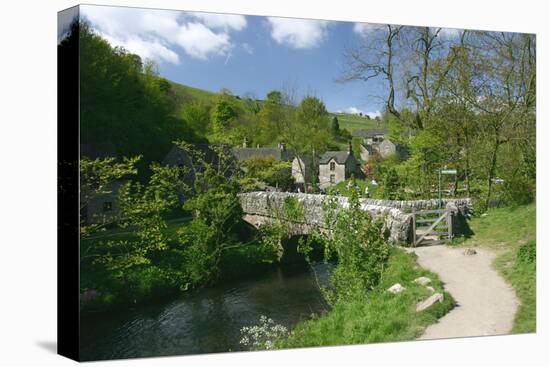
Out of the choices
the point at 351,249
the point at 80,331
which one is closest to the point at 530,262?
the point at 351,249

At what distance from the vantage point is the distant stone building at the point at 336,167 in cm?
902

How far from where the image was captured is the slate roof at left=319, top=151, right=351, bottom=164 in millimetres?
9000

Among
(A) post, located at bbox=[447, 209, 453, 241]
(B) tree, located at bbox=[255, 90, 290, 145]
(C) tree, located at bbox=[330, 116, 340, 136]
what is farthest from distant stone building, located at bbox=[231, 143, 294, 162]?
(A) post, located at bbox=[447, 209, 453, 241]

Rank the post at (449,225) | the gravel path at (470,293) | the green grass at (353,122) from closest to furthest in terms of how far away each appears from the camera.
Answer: the gravel path at (470,293)
the green grass at (353,122)
the post at (449,225)

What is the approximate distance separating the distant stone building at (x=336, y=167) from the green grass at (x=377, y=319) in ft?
5.60

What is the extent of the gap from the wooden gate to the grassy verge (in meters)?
0.32

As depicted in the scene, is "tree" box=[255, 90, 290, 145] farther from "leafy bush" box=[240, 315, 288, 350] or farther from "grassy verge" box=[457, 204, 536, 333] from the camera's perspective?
"grassy verge" box=[457, 204, 536, 333]

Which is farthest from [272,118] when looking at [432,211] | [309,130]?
[432,211]

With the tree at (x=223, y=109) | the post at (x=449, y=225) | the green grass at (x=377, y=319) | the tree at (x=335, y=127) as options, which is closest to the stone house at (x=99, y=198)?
the tree at (x=223, y=109)

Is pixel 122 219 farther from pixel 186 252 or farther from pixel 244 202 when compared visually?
pixel 244 202

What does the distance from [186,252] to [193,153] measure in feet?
4.77

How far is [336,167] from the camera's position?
9.09 m

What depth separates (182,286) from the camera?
8508 millimetres

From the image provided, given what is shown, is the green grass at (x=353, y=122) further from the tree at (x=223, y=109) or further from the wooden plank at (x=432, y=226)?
the wooden plank at (x=432, y=226)
